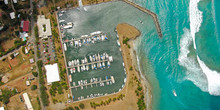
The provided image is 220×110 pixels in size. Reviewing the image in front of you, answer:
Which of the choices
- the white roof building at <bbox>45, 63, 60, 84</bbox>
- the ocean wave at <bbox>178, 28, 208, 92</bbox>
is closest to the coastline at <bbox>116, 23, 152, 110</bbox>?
the ocean wave at <bbox>178, 28, 208, 92</bbox>

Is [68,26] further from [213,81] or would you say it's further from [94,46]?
[213,81]

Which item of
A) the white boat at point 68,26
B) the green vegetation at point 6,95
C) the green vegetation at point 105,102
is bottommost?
the green vegetation at point 105,102

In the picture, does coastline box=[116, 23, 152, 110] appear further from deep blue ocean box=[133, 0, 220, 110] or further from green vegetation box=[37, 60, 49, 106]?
green vegetation box=[37, 60, 49, 106]

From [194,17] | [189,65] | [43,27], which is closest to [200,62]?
[189,65]

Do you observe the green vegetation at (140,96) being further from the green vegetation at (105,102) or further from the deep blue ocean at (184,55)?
the green vegetation at (105,102)

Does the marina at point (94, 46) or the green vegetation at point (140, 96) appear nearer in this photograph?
the green vegetation at point (140, 96)

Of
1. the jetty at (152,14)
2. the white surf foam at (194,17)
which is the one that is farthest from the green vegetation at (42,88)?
the white surf foam at (194,17)

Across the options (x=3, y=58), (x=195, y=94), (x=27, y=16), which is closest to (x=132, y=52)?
(x=195, y=94)

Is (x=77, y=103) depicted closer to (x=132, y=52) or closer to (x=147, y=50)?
(x=132, y=52)

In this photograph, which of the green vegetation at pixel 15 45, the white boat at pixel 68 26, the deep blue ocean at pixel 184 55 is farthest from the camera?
the white boat at pixel 68 26
